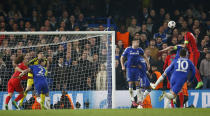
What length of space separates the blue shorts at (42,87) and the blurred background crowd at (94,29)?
65cm

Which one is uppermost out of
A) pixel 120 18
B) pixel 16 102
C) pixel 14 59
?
pixel 120 18

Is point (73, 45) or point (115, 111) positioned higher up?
point (73, 45)

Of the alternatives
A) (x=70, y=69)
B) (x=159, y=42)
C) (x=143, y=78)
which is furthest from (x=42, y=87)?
(x=159, y=42)

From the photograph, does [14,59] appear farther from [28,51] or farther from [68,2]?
[68,2]

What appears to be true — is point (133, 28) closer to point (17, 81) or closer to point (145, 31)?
point (145, 31)

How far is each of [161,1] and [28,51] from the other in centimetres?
544

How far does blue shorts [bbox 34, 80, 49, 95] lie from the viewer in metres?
10.2

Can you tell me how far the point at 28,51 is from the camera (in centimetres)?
1095

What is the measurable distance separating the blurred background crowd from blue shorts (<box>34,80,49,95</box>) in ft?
2.13

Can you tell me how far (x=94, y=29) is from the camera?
42.1 ft

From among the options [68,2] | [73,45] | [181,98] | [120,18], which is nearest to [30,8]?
[68,2]

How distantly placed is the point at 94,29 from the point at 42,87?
325 cm

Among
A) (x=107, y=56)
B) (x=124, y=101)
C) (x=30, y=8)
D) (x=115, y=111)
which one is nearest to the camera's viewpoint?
(x=115, y=111)

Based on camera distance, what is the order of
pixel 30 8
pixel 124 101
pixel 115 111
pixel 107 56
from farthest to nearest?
pixel 30 8
pixel 124 101
pixel 107 56
pixel 115 111
